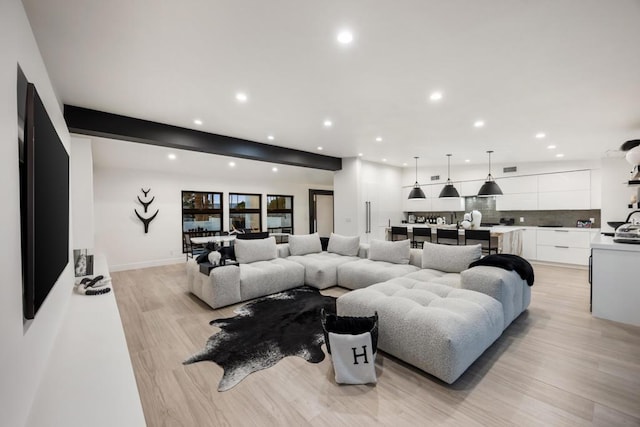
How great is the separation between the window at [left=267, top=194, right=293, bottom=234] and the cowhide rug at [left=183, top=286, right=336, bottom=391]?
521 centimetres

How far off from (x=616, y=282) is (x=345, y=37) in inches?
159

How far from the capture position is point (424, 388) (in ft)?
6.54

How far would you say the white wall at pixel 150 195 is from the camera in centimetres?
593

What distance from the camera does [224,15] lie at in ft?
5.80

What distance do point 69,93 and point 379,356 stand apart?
13.8 ft

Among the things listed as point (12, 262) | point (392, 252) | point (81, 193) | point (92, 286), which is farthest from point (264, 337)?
point (81, 193)

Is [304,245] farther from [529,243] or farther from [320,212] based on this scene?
[529,243]

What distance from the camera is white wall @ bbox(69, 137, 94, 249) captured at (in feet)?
12.5

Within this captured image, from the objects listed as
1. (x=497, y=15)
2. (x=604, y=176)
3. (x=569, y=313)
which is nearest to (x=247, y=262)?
(x=497, y=15)

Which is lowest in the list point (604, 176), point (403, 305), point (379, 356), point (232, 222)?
point (379, 356)

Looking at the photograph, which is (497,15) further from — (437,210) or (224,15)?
(437,210)

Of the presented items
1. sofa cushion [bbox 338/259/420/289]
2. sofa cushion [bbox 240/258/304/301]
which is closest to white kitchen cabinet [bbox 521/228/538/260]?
sofa cushion [bbox 338/259/420/289]

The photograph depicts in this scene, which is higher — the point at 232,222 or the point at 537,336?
the point at 232,222

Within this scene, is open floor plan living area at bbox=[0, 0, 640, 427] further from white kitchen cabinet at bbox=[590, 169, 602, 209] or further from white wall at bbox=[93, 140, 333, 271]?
white wall at bbox=[93, 140, 333, 271]
